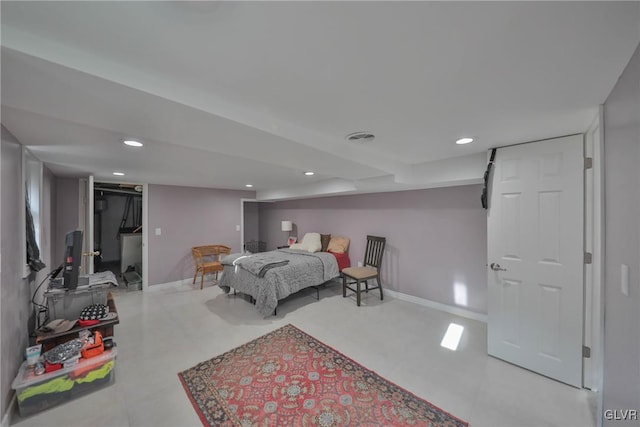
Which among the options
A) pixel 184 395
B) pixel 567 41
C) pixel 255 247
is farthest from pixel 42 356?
pixel 255 247

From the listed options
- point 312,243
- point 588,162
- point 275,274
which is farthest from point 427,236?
point 275,274

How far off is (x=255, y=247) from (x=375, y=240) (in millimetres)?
3833

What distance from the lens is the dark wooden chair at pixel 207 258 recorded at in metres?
4.70

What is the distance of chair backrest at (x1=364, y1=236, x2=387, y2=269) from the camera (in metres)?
4.15

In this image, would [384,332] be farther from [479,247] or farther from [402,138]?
[402,138]

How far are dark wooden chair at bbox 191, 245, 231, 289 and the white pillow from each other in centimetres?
176

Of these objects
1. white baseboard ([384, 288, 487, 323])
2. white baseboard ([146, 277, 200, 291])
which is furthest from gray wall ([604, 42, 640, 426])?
white baseboard ([146, 277, 200, 291])

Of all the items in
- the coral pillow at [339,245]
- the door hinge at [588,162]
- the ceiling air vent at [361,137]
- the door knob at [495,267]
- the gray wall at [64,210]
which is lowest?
the coral pillow at [339,245]

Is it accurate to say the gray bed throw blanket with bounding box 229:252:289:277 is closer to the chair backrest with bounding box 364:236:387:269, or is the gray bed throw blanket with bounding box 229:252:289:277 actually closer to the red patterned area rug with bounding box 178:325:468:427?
the red patterned area rug with bounding box 178:325:468:427

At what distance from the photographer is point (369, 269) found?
159 inches

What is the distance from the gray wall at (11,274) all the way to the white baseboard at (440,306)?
14.1ft

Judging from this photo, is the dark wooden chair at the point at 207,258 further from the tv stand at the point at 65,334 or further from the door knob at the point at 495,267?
the door knob at the point at 495,267

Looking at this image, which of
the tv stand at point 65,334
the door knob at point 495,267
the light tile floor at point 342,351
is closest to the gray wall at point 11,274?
the tv stand at point 65,334

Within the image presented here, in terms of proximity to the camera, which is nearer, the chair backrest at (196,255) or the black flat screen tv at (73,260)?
the black flat screen tv at (73,260)
